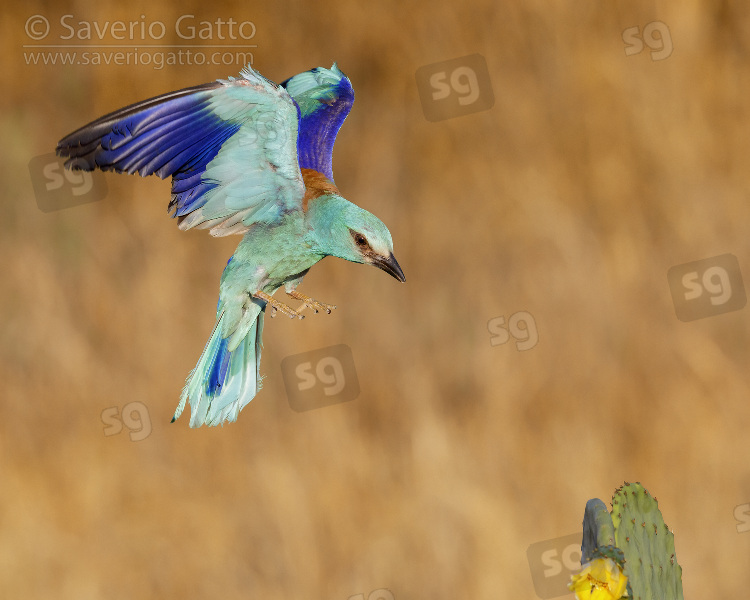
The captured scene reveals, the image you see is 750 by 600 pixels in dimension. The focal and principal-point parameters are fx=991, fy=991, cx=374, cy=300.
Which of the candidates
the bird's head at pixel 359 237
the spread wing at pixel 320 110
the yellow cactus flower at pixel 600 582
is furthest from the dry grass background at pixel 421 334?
the bird's head at pixel 359 237

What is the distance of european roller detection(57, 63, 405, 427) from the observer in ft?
2.50

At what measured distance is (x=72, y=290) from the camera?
9.82ft

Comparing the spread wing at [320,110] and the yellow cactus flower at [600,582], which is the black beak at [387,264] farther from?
the yellow cactus flower at [600,582]

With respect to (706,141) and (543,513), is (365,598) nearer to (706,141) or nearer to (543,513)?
(543,513)

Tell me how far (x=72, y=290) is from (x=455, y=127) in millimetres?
1258

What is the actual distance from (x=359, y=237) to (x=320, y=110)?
1.07ft

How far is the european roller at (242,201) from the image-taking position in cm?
76

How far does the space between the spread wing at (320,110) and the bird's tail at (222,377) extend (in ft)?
0.57

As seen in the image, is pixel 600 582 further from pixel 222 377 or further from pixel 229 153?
pixel 229 153

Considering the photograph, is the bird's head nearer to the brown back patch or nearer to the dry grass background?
the brown back patch

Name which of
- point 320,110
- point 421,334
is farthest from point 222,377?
point 421,334

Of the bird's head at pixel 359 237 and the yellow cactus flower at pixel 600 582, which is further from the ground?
the bird's head at pixel 359 237

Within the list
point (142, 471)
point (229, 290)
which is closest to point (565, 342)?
point (142, 471)

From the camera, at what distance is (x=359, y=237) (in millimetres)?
757
